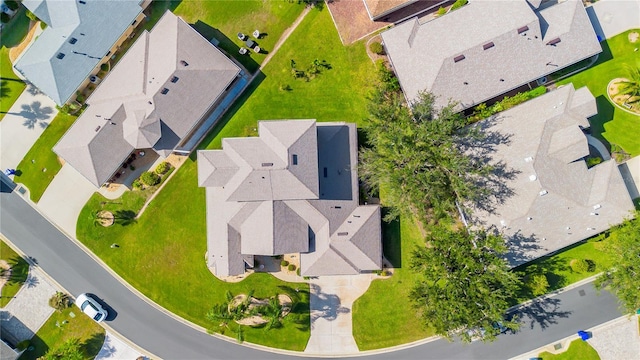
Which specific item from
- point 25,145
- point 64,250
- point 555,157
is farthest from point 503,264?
point 25,145

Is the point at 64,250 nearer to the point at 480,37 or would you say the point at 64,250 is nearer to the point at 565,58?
the point at 480,37

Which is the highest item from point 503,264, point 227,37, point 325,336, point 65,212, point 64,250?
point 227,37

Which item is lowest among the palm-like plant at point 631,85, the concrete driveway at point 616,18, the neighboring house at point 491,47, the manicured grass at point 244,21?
the palm-like plant at point 631,85

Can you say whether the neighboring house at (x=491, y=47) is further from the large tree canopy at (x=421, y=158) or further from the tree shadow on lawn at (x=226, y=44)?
the tree shadow on lawn at (x=226, y=44)

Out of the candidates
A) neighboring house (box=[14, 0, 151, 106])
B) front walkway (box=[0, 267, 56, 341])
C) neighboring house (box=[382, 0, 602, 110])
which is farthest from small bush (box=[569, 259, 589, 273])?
front walkway (box=[0, 267, 56, 341])

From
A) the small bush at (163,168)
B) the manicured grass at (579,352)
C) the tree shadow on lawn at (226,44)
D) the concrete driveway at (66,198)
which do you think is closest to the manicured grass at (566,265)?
the manicured grass at (579,352)

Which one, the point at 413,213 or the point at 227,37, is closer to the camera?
the point at 413,213
